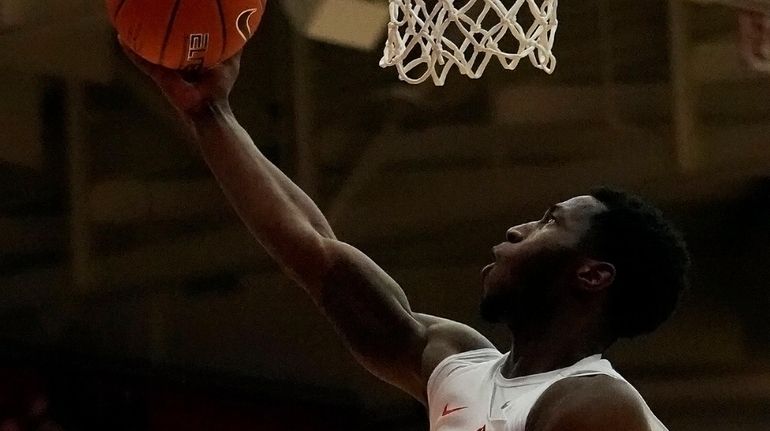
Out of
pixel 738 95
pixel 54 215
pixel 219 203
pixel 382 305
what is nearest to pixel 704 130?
pixel 738 95

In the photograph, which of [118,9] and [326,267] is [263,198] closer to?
[326,267]

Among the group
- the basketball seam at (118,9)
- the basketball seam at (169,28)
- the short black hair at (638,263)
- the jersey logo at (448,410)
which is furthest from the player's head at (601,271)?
the basketball seam at (118,9)

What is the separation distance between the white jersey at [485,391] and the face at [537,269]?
101 millimetres

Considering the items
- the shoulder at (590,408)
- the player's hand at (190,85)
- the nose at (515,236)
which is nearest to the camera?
the shoulder at (590,408)

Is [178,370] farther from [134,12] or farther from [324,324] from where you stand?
[134,12]

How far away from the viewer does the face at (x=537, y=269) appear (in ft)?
6.28

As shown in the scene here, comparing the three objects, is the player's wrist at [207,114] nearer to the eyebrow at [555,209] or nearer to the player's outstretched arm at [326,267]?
the player's outstretched arm at [326,267]

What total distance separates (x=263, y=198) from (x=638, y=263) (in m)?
0.72

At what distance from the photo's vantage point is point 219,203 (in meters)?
5.08

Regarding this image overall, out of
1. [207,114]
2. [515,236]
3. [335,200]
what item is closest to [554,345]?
[515,236]

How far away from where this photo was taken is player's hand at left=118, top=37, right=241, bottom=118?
2246 millimetres

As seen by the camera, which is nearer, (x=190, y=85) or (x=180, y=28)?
(x=180, y=28)

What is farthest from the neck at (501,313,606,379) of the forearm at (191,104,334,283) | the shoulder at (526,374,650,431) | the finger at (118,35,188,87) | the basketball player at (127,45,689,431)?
the finger at (118,35,188,87)

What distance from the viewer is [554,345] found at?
74.2 inches
